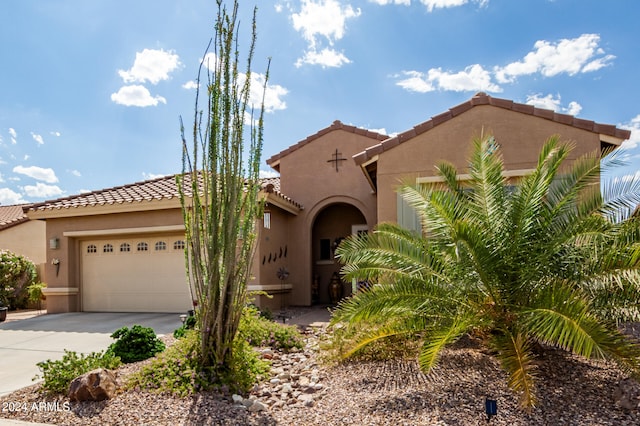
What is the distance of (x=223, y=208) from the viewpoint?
5516 mm

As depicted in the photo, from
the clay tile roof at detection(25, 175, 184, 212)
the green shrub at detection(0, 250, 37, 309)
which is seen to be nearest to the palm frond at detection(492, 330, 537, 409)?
the clay tile roof at detection(25, 175, 184, 212)

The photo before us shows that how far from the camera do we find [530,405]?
3885 mm

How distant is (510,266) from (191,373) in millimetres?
4071

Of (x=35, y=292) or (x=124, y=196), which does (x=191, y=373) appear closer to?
(x=124, y=196)

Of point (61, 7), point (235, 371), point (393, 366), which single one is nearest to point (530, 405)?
point (393, 366)

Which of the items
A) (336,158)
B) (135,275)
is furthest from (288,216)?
(135,275)

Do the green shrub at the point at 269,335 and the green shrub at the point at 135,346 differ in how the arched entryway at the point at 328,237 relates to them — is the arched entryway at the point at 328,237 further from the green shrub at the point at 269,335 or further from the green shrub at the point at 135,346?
the green shrub at the point at 135,346

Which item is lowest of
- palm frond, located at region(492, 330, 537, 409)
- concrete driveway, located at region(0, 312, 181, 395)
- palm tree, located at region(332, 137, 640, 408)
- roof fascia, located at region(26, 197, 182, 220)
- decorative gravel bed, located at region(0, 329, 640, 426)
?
concrete driveway, located at region(0, 312, 181, 395)

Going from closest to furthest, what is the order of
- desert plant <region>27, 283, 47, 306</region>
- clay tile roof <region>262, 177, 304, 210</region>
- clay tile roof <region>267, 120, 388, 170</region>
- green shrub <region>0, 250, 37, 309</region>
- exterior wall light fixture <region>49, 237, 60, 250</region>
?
clay tile roof <region>262, 177, 304, 210</region> < exterior wall light fixture <region>49, 237, 60, 250</region> < clay tile roof <region>267, 120, 388, 170</region> < green shrub <region>0, 250, 37, 309</region> < desert plant <region>27, 283, 47, 306</region>

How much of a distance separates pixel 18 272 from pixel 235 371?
14.6 m

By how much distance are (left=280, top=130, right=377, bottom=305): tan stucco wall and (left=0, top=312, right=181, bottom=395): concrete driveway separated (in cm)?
402

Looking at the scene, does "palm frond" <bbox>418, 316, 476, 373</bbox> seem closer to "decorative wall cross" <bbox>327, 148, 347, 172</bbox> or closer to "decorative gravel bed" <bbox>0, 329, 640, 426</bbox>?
"decorative gravel bed" <bbox>0, 329, 640, 426</bbox>

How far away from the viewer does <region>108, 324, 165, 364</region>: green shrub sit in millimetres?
6566

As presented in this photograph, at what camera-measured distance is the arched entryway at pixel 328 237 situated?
48.6 ft
